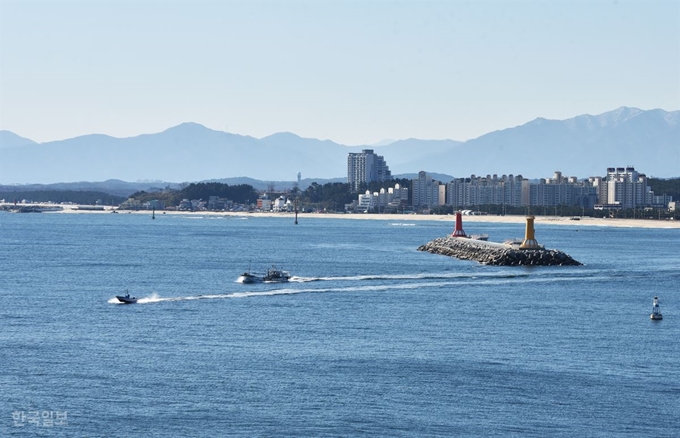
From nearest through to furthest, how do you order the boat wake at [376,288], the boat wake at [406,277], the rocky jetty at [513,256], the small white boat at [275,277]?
the boat wake at [376,288], the small white boat at [275,277], the boat wake at [406,277], the rocky jetty at [513,256]

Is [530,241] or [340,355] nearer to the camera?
[340,355]

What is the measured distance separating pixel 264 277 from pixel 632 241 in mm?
72715

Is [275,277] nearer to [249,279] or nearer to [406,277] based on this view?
[249,279]

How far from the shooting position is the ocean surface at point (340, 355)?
28.8m

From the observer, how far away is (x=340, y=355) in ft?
122

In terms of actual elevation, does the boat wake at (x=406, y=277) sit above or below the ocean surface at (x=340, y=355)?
above

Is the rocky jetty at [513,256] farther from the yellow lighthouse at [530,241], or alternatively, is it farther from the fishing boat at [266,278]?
the fishing boat at [266,278]

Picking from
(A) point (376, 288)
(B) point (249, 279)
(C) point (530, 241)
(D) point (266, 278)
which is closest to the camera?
(A) point (376, 288)

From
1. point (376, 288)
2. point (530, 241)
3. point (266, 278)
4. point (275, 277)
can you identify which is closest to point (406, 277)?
point (376, 288)

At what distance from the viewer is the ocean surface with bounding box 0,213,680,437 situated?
94.5 ft

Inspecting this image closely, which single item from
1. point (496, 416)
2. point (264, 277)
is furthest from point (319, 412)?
point (264, 277)

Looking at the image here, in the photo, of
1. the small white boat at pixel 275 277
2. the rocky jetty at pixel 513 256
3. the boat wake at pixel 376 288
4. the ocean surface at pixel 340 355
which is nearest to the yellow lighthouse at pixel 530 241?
the rocky jetty at pixel 513 256

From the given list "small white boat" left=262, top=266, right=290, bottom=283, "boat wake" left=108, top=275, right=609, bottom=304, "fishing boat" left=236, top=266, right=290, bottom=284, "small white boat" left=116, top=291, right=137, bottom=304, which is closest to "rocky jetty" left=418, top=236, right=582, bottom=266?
"boat wake" left=108, top=275, right=609, bottom=304

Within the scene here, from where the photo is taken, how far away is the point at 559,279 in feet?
221
